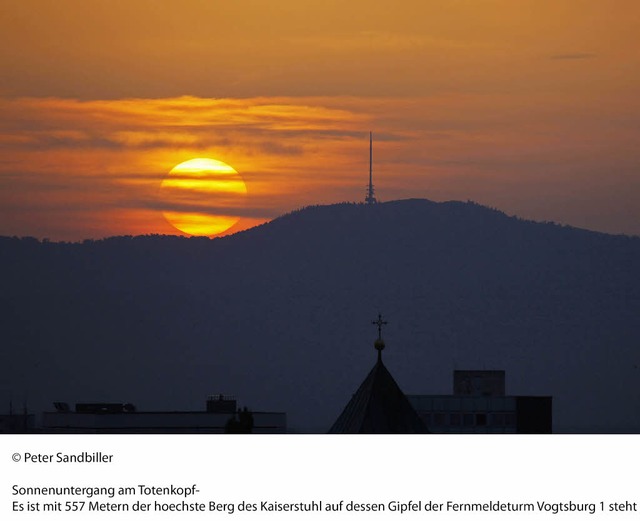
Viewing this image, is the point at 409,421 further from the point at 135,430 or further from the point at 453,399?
the point at 453,399

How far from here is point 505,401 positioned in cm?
19025

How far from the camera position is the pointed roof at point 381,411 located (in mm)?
86312

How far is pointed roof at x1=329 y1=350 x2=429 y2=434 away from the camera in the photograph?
86.3 metres

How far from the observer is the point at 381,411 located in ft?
284
